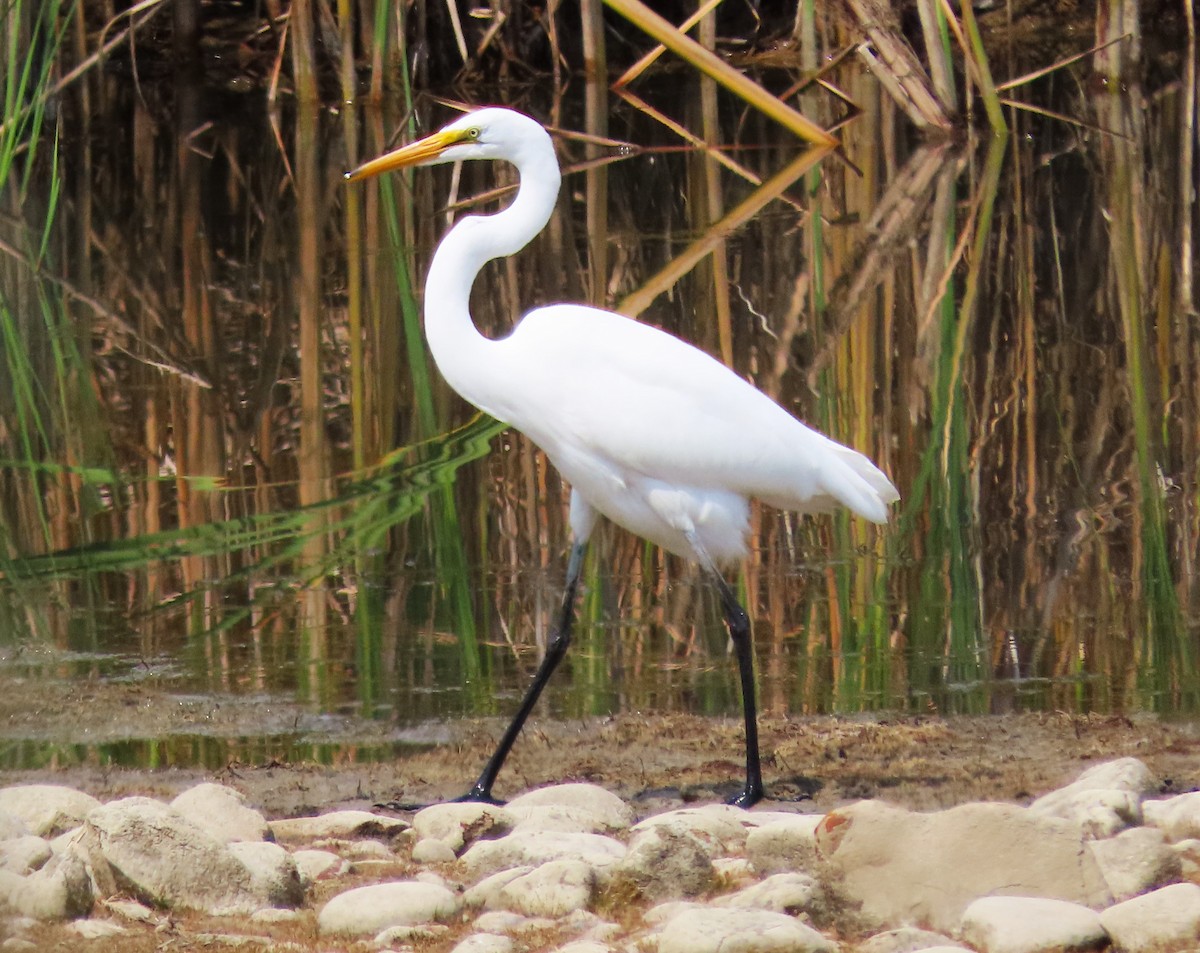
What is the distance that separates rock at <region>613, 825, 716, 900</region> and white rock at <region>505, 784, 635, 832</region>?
17.8 inches

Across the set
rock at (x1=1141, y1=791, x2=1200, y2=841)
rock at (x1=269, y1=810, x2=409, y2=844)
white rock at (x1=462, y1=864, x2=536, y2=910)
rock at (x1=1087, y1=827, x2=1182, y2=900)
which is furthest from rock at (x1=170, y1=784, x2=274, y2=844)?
rock at (x1=1141, y1=791, x2=1200, y2=841)

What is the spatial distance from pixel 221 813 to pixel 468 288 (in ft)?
3.96

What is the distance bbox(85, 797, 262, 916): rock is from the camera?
120 inches

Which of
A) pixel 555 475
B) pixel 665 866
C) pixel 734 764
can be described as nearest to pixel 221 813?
pixel 665 866

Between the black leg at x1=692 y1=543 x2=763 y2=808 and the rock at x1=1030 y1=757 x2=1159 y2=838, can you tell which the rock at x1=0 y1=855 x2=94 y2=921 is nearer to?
the black leg at x1=692 y1=543 x2=763 y2=808

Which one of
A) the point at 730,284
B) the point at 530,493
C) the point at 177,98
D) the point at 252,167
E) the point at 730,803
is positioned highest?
the point at 177,98

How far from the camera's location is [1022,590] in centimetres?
505

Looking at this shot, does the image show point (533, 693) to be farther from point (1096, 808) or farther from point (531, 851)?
point (1096, 808)

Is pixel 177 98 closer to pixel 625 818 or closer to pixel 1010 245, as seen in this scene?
pixel 1010 245

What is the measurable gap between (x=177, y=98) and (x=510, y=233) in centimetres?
1286

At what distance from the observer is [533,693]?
4.08 meters

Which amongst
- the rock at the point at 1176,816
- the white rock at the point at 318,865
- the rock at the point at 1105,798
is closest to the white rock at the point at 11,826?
the white rock at the point at 318,865

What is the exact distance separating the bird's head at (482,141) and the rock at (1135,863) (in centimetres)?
191

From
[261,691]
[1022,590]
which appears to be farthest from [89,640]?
[1022,590]
